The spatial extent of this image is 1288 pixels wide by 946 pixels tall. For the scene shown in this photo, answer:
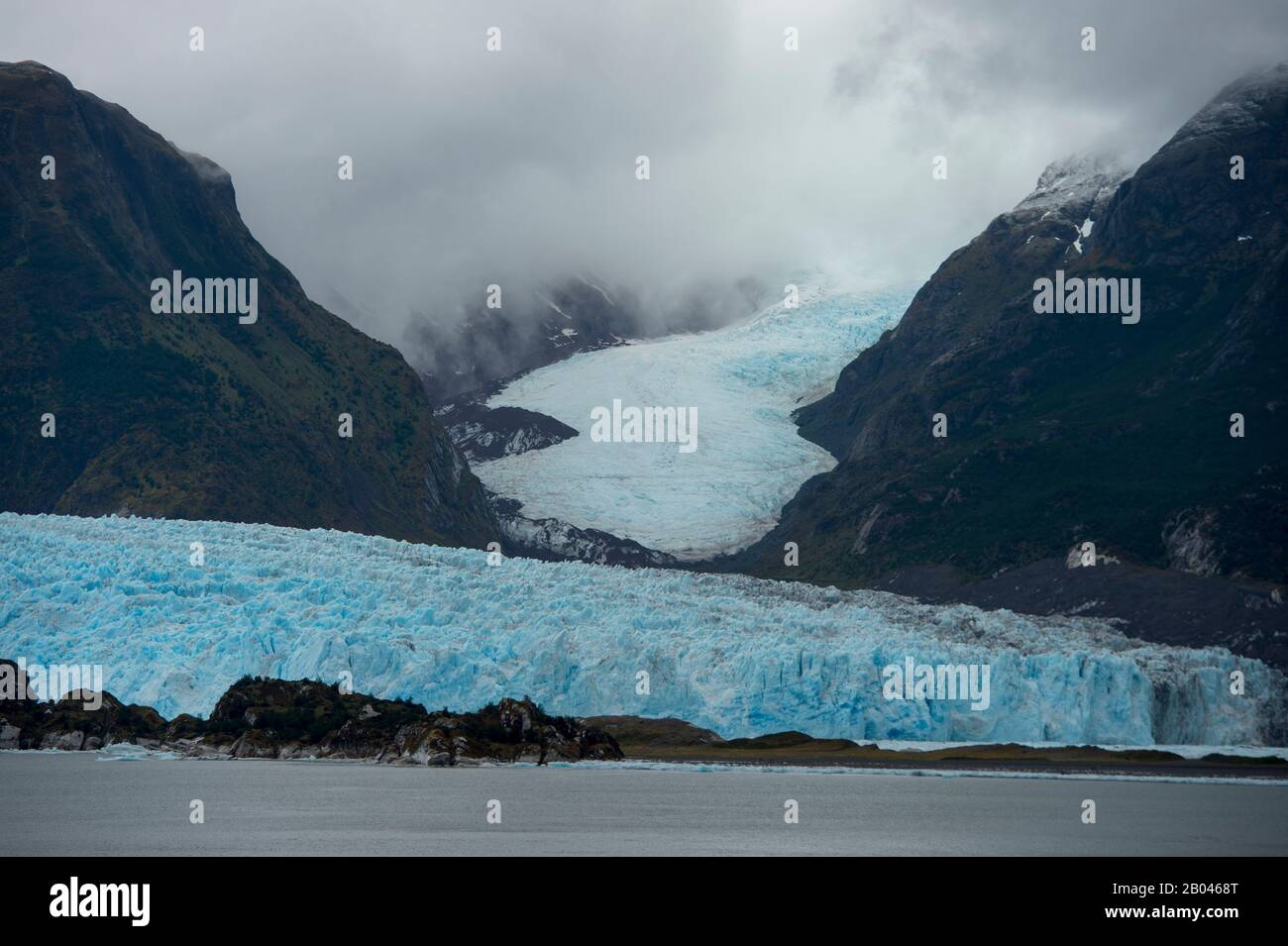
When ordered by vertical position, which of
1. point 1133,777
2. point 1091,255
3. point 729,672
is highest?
point 1091,255

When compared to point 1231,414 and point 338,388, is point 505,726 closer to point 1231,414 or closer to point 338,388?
point 1231,414

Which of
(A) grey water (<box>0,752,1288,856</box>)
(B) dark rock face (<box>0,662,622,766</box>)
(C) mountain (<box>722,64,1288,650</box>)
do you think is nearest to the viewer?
(A) grey water (<box>0,752,1288,856</box>)
